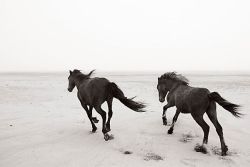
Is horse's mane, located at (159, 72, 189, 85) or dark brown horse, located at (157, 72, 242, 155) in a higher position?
horse's mane, located at (159, 72, 189, 85)

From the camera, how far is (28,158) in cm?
553

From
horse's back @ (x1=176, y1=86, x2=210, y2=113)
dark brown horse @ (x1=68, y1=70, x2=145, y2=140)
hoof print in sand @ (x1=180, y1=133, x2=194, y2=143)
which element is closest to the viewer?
horse's back @ (x1=176, y1=86, x2=210, y2=113)

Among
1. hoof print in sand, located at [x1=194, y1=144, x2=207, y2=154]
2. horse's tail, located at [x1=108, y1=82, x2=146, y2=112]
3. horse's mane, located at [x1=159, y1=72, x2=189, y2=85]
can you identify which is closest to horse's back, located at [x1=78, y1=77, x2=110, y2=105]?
horse's tail, located at [x1=108, y1=82, x2=146, y2=112]

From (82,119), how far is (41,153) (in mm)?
3882

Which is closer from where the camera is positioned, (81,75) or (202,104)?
(202,104)

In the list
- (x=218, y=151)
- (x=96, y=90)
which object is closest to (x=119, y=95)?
(x=96, y=90)

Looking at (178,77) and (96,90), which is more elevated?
(178,77)

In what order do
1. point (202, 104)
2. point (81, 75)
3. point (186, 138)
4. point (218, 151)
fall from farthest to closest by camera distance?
point (81, 75)
point (186, 138)
point (218, 151)
point (202, 104)

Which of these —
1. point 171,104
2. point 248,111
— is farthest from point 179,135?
point 248,111

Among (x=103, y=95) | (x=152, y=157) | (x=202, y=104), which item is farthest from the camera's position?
(x=103, y=95)

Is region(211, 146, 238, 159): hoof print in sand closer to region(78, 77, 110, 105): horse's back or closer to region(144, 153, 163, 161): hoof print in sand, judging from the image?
region(144, 153, 163, 161): hoof print in sand

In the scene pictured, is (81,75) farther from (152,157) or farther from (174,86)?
(152,157)

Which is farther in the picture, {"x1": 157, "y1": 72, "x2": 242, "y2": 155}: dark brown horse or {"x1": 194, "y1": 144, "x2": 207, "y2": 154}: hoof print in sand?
{"x1": 194, "y1": 144, "x2": 207, "y2": 154}: hoof print in sand

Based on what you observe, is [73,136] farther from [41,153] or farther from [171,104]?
[171,104]
